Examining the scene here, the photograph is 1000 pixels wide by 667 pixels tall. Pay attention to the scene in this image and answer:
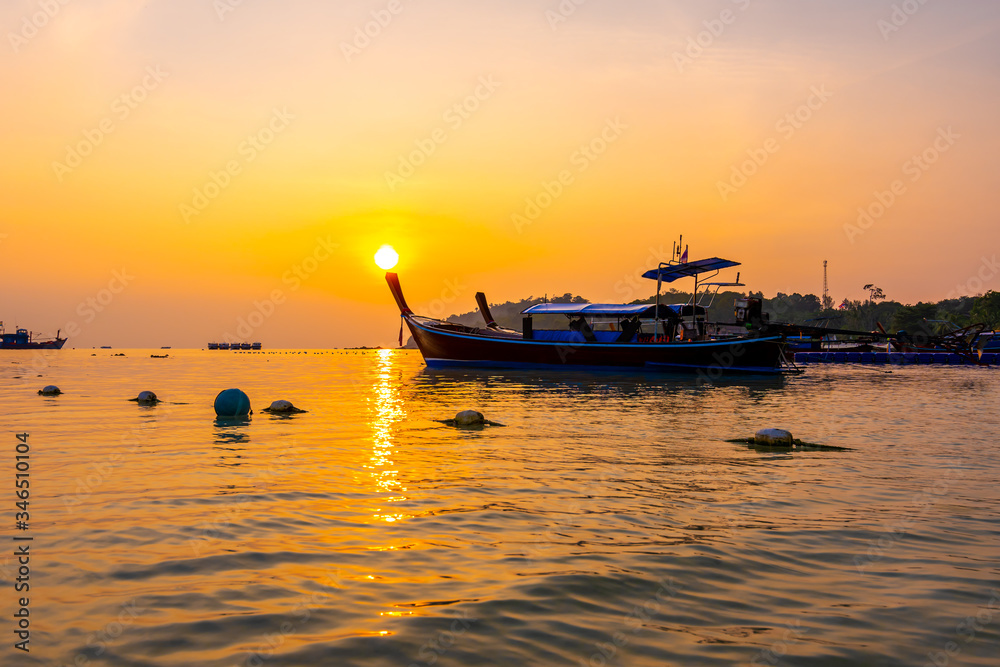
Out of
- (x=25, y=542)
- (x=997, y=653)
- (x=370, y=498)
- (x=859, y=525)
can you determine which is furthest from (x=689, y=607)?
(x=25, y=542)

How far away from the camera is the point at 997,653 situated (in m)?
4.82

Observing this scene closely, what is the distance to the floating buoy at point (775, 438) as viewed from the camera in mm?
15438

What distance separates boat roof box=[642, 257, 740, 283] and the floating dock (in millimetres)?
32501

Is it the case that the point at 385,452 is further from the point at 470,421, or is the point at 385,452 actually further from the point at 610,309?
the point at 610,309

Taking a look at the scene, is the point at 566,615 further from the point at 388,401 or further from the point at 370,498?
the point at 388,401

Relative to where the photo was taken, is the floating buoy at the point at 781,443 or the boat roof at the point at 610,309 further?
the boat roof at the point at 610,309

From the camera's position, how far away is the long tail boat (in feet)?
170

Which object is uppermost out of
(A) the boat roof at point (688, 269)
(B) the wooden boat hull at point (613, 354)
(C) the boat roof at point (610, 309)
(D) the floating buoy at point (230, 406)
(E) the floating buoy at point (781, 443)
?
(A) the boat roof at point (688, 269)

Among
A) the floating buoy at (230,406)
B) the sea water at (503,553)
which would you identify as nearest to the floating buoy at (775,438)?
the sea water at (503,553)

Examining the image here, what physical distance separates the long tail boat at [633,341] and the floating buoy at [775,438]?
121ft

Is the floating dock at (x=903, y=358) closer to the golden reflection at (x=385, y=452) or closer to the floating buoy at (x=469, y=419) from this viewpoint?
the golden reflection at (x=385, y=452)

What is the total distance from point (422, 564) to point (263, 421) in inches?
635

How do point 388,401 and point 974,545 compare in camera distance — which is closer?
point 974,545

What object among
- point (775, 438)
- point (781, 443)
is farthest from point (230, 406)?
point (781, 443)
